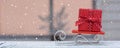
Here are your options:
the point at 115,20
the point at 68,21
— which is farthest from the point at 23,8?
the point at 115,20

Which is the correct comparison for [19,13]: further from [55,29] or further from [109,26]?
[109,26]

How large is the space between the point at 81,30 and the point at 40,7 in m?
1.19

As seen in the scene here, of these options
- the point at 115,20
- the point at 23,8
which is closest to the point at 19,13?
the point at 23,8

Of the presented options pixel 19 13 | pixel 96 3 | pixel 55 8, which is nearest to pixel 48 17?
pixel 55 8

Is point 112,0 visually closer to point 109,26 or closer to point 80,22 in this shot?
point 109,26

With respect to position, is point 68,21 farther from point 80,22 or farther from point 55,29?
point 80,22

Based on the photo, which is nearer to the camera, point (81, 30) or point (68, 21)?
point (81, 30)

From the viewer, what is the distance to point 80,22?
403 centimetres

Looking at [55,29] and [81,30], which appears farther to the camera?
[55,29]

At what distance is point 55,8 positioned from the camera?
497 cm

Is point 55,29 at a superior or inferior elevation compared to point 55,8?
inferior

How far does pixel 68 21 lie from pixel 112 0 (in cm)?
83

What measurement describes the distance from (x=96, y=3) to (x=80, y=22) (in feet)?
3.46

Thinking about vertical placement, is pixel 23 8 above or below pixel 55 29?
above
